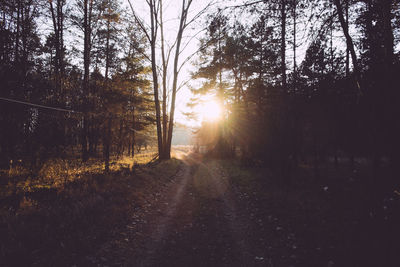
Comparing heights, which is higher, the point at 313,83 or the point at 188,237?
the point at 313,83

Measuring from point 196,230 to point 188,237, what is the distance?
0.42 meters

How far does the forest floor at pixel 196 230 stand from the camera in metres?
3.55

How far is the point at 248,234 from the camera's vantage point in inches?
186

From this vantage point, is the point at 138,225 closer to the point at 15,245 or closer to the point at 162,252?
the point at 162,252

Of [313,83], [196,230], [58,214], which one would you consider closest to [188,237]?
[196,230]

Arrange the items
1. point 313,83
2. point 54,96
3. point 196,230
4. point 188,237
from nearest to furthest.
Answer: point 188,237
point 196,230
point 54,96
point 313,83

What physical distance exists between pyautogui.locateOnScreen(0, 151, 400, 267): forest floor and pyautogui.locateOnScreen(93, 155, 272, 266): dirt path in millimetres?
22

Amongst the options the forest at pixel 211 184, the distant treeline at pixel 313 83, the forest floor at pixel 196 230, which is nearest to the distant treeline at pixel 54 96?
the forest at pixel 211 184

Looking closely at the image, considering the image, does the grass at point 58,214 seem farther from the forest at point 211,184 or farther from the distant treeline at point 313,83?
the distant treeline at point 313,83

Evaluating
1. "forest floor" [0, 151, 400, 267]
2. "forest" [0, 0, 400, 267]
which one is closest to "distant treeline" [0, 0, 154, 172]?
"forest" [0, 0, 400, 267]

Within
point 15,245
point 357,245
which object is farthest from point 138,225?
point 357,245

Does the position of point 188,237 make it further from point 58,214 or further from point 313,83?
point 313,83

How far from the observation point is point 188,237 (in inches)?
179

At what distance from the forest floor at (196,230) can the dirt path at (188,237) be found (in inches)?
0.8
